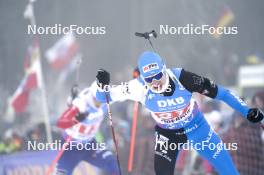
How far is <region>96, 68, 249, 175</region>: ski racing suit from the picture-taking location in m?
4.77

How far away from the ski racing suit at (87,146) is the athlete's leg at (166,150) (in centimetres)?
112

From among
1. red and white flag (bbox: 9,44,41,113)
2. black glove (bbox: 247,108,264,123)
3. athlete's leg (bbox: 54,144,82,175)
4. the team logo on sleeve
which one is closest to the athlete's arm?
black glove (bbox: 247,108,264,123)

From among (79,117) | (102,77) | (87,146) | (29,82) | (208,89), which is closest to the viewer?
(208,89)

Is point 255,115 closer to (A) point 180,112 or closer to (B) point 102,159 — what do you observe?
(A) point 180,112

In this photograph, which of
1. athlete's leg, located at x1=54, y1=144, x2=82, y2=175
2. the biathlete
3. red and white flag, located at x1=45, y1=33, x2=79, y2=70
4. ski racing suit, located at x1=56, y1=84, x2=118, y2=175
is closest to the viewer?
the biathlete

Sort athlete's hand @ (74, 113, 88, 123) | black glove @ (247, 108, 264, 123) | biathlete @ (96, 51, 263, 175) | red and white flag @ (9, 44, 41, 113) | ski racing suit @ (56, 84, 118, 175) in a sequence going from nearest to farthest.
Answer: black glove @ (247, 108, 264, 123) → biathlete @ (96, 51, 263, 175) → athlete's hand @ (74, 113, 88, 123) → ski racing suit @ (56, 84, 118, 175) → red and white flag @ (9, 44, 41, 113)

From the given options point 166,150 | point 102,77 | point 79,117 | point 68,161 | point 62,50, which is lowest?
point 68,161

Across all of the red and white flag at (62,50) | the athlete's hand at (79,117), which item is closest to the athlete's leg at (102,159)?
the athlete's hand at (79,117)

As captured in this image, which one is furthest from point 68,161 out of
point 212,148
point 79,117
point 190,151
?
point 190,151

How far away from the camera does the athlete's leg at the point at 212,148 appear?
4879 millimetres

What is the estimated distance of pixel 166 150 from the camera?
4.96 meters

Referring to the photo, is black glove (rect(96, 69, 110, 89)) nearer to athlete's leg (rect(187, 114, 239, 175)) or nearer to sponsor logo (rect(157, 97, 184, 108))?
sponsor logo (rect(157, 97, 184, 108))

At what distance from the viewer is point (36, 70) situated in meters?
8.50

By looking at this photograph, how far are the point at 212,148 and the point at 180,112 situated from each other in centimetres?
42
